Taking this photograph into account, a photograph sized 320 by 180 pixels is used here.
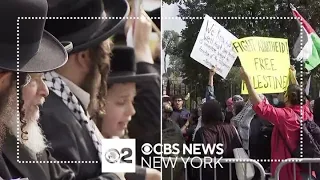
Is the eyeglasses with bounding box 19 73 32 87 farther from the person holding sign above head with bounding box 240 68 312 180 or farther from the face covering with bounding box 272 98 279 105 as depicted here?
the face covering with bounding box 272 98 279 105

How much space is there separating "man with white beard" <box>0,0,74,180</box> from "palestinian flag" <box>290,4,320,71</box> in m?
1.20

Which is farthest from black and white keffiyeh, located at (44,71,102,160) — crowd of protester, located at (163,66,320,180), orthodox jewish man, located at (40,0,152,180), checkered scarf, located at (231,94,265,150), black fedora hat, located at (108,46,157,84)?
checkered scarf, located at (231,94,265,150)

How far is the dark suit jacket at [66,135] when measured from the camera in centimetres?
306

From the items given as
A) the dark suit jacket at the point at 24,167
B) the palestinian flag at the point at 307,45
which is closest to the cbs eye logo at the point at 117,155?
the dark suit jacket at the point at 24,167

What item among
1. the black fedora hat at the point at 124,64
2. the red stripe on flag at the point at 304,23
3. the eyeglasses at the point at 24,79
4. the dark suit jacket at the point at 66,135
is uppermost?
the red stripe on flag at the point at 304,23

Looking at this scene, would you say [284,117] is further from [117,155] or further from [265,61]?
[117,155]

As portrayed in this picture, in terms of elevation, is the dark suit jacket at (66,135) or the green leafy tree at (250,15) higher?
the green leafy tree at (250,15)

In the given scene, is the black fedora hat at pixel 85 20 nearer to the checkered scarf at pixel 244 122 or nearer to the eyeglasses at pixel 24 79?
the eyeglasses at pixel 24 79

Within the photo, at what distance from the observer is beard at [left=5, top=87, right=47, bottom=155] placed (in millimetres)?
3059

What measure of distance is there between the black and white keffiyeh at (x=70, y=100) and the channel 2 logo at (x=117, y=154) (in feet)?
0.21

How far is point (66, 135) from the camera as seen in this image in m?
3.06

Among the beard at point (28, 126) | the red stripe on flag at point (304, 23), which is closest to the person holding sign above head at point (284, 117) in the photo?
the red stripe on flag at point (304, 23)

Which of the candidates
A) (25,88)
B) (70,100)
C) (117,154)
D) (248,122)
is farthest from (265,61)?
(25,88)

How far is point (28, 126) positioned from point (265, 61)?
1.27 meters
